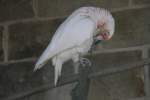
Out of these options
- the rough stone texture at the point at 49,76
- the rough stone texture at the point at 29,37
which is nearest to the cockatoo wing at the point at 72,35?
the rough stone texture at the point at 49,76

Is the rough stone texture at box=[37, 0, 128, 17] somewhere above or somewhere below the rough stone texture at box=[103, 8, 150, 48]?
above

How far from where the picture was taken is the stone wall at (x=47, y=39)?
2611 mm

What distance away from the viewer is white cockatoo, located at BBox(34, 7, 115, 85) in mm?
2123

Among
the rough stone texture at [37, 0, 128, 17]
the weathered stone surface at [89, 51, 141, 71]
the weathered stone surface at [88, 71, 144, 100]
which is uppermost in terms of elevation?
the rough stone texture at [37, 0, 128, 17]

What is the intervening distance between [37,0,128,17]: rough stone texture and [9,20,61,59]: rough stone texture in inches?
1.8

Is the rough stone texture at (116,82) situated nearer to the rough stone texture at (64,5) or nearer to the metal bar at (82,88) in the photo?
the rough stone texture at (64,5)

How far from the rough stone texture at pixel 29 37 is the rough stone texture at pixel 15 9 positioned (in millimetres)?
45

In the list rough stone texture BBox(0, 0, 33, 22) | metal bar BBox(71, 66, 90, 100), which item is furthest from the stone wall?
metal bar BBox(71, 66, 90, 100)

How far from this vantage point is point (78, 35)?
214 centimetres

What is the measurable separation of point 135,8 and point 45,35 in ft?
1.44

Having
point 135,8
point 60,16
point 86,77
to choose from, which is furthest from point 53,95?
point 86,77

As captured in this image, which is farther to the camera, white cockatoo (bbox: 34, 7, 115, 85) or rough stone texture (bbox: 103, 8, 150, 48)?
rough stone texture (bbox: 103, 8, 150, 48)

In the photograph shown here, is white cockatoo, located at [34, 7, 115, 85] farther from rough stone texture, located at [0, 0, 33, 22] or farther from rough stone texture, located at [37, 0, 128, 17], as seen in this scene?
rough stone texture, located at [0, 0, 33, 22]

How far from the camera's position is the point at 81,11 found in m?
2.19
